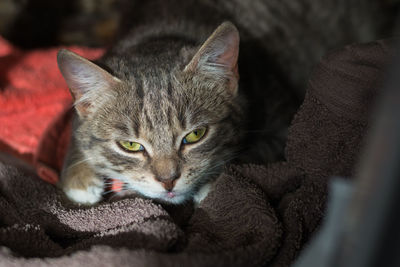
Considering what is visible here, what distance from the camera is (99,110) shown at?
56.6 inches

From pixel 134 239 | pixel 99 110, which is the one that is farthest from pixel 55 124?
pixel 134 239

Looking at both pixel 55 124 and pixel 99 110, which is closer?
pixel 99 110

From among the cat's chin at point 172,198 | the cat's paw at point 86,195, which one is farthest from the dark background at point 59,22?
the cat's chin at point 172,198

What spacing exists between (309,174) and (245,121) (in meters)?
0.36

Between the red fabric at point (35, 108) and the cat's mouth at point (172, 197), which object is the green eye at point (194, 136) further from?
the red fabric at point (35, 108)

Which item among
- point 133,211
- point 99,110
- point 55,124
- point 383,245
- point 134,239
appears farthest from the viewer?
point 55,124

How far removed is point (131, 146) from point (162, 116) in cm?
16

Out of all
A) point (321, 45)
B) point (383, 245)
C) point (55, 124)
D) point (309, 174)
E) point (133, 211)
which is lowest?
point (55, 124)

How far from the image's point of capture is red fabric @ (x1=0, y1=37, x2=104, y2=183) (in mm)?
1874

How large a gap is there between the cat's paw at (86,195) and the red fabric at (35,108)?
9.7 inches

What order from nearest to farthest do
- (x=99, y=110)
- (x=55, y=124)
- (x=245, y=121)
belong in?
(x=99, y=110) < (x=245, y=121) < (x=55, y=124)

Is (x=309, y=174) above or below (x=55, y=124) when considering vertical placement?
above

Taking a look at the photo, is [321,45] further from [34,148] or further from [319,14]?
[34,148]

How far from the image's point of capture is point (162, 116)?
52.4 inches
